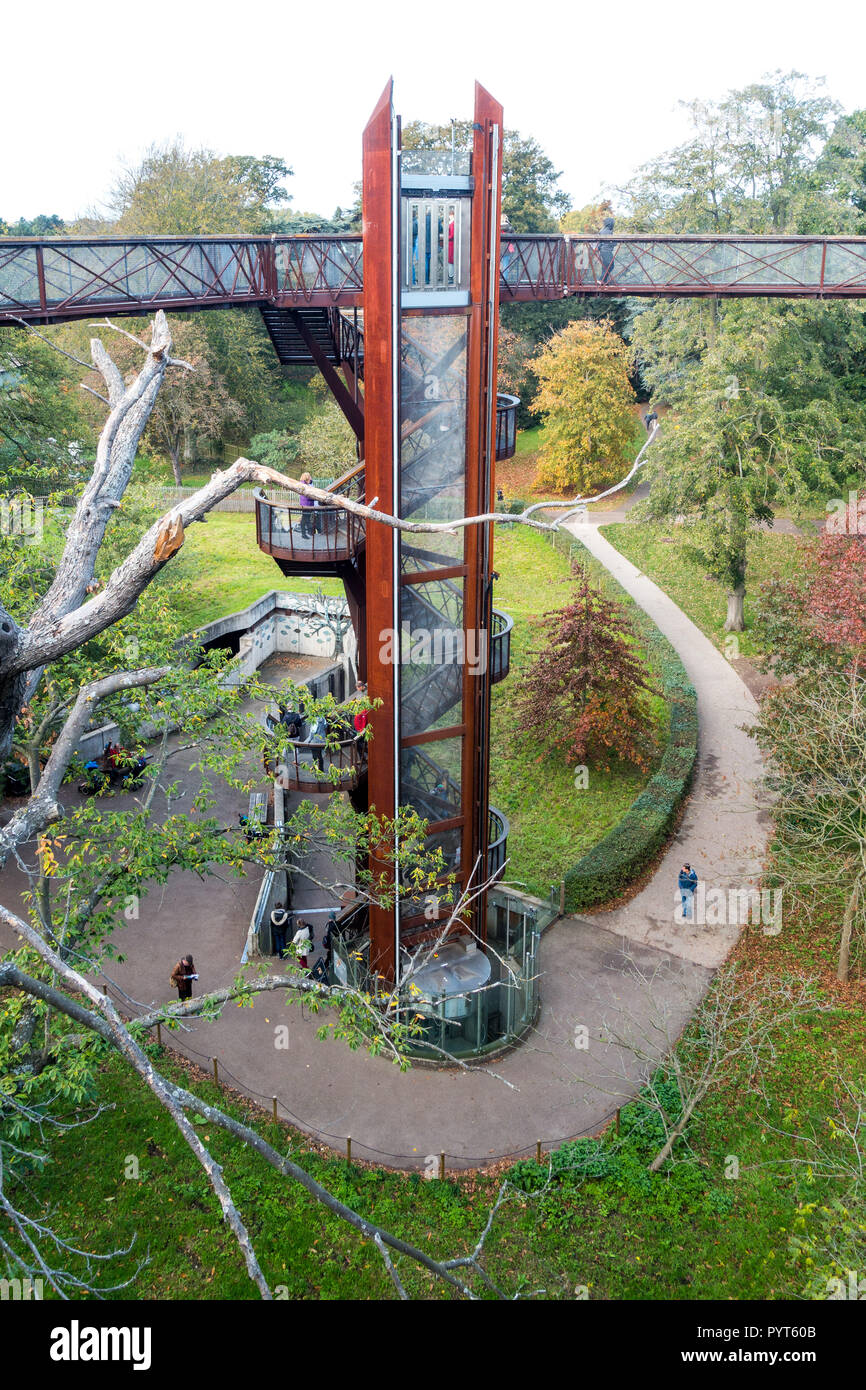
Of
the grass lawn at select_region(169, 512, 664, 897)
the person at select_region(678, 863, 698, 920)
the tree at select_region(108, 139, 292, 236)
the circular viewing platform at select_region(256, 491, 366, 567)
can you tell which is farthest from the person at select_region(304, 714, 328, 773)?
the tree at select_region(108, 139, 292, 236)

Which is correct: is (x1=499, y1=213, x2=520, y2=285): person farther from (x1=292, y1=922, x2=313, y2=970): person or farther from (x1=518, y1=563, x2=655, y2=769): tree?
(x1=292, y1=922, x2=313, y2=970): person

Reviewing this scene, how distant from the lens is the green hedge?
20328 mm

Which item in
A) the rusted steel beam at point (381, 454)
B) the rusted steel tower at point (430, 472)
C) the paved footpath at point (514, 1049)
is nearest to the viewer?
the rusted steel beam at point (381, 454)

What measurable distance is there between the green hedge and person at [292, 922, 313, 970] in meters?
4.99

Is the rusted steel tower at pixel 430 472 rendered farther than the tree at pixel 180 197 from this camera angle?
No

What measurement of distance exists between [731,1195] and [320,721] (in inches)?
414

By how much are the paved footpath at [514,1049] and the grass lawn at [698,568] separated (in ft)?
36.8

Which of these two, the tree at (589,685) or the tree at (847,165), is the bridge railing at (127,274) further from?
the tree at (847,165)

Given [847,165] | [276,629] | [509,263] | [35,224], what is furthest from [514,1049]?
[35,224]

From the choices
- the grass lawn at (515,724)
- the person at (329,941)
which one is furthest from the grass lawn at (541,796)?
the person at (329,941)

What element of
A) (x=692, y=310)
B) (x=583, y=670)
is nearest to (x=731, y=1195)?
(x=583, y=670)

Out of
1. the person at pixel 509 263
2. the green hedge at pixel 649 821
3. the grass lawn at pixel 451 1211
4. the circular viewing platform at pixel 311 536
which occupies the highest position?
the person at pixel 509 263

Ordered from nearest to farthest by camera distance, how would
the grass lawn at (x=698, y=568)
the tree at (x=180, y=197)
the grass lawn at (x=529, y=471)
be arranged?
the grass lawn at (x=698, y=568)
the tree at (x=180, y=197)
the grass lawn at (x=529, y=471)

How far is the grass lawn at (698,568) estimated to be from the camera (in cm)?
3266
